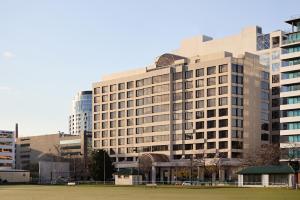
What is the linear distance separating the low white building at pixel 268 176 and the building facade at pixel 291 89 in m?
24.1

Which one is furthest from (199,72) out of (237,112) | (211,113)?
(237,112)

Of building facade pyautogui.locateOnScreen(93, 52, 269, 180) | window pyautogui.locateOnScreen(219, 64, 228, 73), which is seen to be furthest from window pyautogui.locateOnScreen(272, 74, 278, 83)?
window pyautogui.locateOnScreen(219, 64, 228, 73)

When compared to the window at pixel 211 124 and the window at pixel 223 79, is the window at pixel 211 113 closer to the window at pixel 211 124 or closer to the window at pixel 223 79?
the window at pixel 211 124

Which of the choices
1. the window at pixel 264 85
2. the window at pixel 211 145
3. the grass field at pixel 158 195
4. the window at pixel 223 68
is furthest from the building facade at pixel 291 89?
the grass field at pixel 158 195

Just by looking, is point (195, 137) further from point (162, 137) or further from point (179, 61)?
point (179, 61)

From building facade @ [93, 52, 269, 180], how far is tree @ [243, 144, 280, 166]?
32.3ft

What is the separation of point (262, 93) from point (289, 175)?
7129 cm

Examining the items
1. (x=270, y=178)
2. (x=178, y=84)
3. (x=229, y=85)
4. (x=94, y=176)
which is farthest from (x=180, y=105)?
(x=270, y=178)

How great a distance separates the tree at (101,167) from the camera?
169m

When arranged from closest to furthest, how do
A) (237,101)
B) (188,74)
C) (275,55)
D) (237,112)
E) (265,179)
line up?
(265,179) < (237,112) < (237,101) < (188,74) < (275,55)

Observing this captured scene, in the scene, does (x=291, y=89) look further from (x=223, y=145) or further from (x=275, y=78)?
(x=275, y=78)

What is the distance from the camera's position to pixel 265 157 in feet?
489

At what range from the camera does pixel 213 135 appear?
172 metres

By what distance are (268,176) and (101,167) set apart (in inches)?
2671
